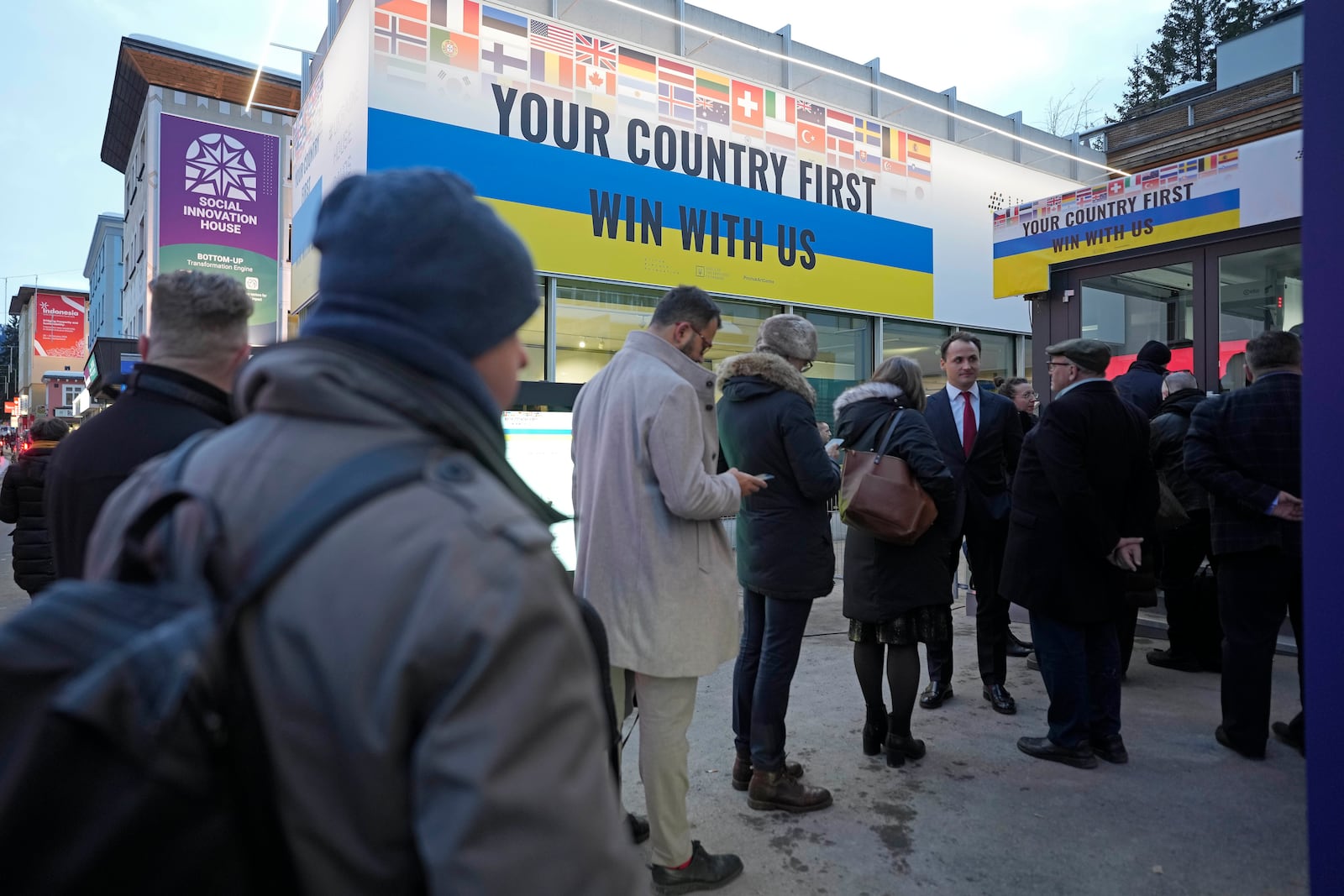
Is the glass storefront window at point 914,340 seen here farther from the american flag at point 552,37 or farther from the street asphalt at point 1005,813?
the street asphalt at point 1005,813

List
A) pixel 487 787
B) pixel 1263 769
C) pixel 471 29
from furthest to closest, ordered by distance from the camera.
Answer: pixel 471 29 → pixel 1263 769 → pixel 487 787

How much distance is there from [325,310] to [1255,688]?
4422mm

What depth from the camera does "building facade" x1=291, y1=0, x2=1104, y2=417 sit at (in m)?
8.27

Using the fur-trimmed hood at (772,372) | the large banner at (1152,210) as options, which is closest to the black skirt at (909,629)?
the fur-trimmed hood at (772,372)

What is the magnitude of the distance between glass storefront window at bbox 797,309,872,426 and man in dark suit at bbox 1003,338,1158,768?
6896 mm

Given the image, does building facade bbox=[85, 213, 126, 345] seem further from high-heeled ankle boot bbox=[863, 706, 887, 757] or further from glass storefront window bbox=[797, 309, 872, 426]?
high-heeled ankle boot bbox=[863, 706, 887, 757]

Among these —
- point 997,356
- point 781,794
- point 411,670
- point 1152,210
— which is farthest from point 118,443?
point 997,356

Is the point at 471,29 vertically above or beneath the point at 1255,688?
above

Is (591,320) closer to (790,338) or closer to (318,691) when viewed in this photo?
(790,338)

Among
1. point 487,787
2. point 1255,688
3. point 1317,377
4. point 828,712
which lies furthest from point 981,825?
point 487,787

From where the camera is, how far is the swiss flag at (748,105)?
10289 millimetres

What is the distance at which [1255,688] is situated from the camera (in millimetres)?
3922

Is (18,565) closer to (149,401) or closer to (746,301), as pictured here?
(149,401)

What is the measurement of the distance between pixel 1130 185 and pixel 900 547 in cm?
453
